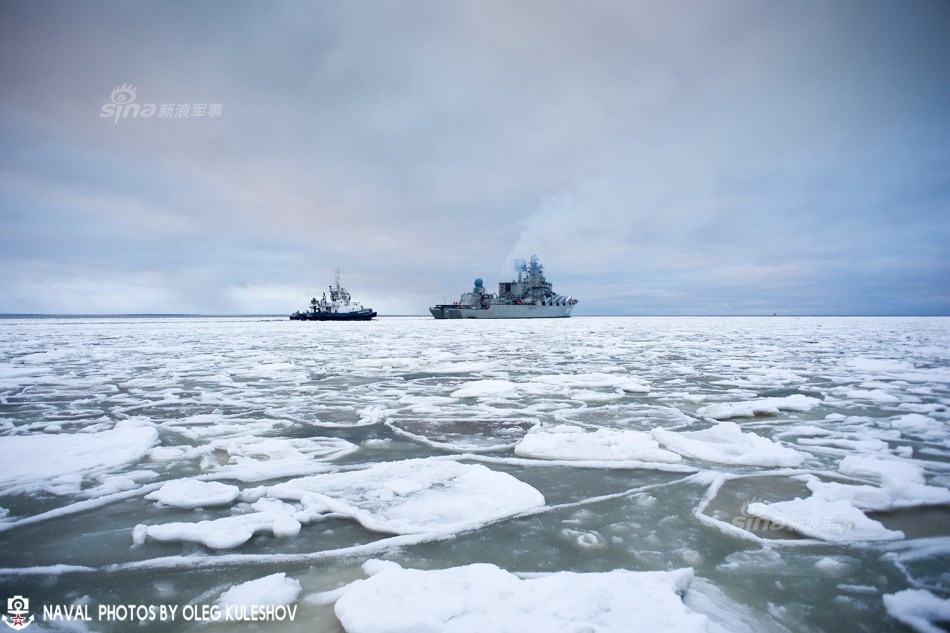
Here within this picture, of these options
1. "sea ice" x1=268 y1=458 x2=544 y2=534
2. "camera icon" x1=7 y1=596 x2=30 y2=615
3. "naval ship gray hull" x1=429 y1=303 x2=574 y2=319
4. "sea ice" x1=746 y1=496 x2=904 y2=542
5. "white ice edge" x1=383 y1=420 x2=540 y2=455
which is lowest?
"camera icon" x1=7 y1=596 x2=30 y2=615

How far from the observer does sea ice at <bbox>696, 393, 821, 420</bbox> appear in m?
4.95

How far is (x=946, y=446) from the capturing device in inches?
148

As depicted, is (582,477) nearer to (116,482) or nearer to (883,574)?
(883,574)

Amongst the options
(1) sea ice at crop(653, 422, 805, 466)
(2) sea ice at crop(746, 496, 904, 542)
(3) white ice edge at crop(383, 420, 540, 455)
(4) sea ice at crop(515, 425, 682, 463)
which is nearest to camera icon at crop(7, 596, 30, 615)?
(3) white ice edge at crop(383, 420, 540, 455)

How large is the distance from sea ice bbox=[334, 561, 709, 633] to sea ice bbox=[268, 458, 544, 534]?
523 mm

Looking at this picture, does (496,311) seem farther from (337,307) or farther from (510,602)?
(510,602)

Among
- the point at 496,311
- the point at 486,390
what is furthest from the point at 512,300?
the point at 486,390

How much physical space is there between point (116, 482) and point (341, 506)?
1.66 m

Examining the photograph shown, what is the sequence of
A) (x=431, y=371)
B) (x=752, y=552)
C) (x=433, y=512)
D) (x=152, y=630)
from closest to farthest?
1. (x=152, y=630)
2. (x=752, y=552)
3. (x=433, y=512)
4. (x=431, y=371)

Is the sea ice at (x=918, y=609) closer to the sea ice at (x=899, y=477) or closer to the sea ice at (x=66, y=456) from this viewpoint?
the sea ice at (x=899, y=477)

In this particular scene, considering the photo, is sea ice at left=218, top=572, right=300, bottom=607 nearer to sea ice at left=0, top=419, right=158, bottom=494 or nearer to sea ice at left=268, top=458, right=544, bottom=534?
sea ice at left=268, top=458, right=544, bottom=534

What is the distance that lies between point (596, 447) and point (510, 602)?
85.8 inches

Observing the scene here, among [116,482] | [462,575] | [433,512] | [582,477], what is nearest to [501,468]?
[582,477]

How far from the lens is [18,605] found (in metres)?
1.75
